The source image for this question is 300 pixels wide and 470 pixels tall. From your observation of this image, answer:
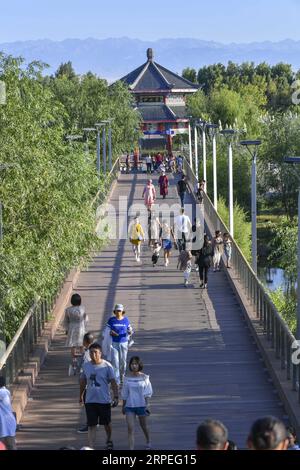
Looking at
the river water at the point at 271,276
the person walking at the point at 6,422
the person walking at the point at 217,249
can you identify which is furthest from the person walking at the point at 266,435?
the river water at the point at 271,276

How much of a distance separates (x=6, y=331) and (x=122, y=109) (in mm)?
66752

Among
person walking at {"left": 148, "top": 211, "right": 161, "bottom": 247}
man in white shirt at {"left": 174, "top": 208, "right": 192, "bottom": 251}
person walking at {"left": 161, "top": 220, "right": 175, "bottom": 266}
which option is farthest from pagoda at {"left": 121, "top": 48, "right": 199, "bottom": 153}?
person walking at {"left": 161, "top": 220, "right": 175, "bottom": 266}

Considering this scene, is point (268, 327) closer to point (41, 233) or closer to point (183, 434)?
point (41, 233)

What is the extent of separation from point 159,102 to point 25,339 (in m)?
97.6

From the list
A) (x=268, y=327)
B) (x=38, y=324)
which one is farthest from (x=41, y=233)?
(x=268, y=327)

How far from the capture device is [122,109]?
89062 mm

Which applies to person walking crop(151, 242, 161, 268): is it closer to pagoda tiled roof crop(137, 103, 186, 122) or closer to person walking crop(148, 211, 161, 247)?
person walking crop(148, 211, 161, 247)

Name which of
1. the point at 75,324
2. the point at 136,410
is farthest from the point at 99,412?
the point at 75,324

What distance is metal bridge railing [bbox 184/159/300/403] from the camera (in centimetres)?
2055

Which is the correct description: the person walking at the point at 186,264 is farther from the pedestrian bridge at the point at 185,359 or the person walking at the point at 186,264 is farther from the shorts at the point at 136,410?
the shorts at the point at 136,410

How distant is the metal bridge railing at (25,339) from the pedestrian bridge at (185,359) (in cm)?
44

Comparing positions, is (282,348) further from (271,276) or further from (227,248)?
A: (271,276)

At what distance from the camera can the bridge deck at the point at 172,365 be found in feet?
60.4

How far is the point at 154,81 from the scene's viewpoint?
120 metres
